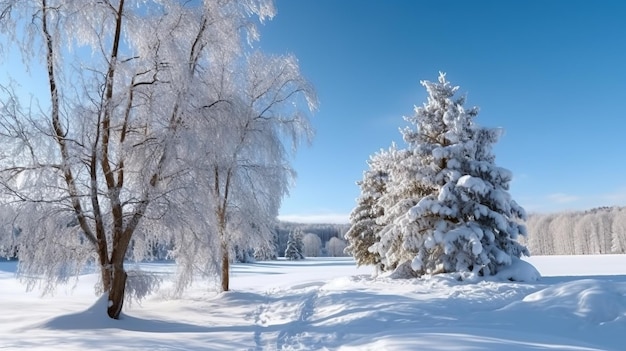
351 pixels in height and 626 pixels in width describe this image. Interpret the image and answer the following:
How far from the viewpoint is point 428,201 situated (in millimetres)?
13102

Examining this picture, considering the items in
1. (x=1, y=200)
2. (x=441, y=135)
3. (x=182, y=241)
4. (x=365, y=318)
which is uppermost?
(x=441, y=135)

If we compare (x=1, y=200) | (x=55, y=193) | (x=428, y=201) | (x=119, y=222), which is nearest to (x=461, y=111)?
(x=428, y=201)

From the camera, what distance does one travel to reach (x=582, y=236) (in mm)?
69312

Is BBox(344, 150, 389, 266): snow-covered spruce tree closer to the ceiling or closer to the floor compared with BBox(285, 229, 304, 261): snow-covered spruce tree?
closer to the ceiling

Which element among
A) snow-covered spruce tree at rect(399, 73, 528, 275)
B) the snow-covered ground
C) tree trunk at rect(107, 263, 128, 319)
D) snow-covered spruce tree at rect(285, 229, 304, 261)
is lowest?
snow-covered spruce tree at rect(285, 229, 304, 261)

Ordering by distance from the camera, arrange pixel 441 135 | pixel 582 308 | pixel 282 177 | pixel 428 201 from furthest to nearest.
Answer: pixel 441 135
pixel 428 201
pixel 282 177
pixel 582 308

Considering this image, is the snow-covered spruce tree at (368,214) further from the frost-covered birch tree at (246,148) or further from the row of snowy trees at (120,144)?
the row of snowy trees at (120,144)

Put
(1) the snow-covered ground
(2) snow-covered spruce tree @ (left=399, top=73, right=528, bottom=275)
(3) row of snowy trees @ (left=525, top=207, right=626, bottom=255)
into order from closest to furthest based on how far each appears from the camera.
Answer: (1) the snow-covered ground → (2) snow-covered spruce tree @ (left=399, top=73, right=528, bottom=275) → (3) row of snowy trees @ (left=525, top=207, right=626, bottom=255)

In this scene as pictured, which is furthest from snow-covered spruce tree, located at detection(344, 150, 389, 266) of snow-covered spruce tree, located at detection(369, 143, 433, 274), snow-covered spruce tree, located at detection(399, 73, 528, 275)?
snow-covered spruce tree, located at detection(399, 73, 528, 275)

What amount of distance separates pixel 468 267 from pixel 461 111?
547 cm

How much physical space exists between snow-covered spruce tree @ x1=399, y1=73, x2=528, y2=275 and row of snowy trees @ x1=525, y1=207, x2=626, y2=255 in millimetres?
58479

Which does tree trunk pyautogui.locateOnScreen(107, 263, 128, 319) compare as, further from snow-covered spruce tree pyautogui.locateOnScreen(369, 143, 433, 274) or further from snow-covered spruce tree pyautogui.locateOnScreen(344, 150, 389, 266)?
snow-covered spruce tree pyautogui.locateOnScreen(344, 150, 389, 266)

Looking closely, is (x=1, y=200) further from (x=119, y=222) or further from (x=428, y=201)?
(x=428, y=201)

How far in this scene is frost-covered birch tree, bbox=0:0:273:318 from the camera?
7719mm
